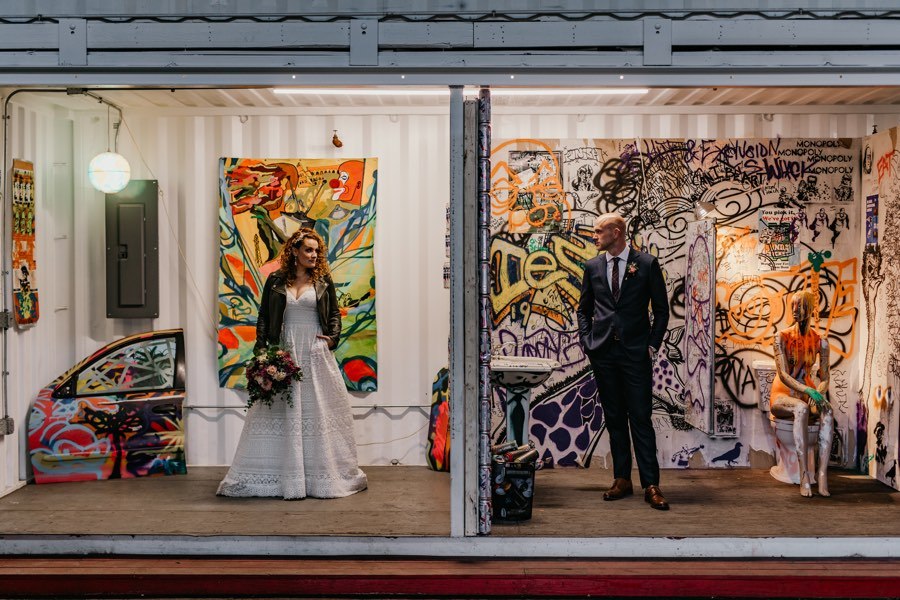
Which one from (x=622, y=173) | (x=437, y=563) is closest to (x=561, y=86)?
(x=622, y=173)

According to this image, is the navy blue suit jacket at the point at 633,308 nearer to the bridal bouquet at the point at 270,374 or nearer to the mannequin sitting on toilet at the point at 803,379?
the mannequin sitting on toilet at the point at 803,379

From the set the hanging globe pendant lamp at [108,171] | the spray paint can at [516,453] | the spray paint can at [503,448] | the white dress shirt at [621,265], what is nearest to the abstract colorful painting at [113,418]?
the hanging globe pendant lamp at [108,171]

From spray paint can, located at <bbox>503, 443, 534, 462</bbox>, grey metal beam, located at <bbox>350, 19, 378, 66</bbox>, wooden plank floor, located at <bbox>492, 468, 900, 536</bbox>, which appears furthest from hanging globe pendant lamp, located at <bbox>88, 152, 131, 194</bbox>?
wooden plank floor, located at <bbox>492, 468, 900, 536</bbox>

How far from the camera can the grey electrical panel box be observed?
28.4 feet

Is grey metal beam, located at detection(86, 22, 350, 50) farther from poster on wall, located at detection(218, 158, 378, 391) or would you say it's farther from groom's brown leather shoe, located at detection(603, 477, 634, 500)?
groom's brown leather shoe, located at detection(603, 477, 634, 500)

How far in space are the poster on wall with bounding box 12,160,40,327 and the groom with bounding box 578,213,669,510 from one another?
4.47m

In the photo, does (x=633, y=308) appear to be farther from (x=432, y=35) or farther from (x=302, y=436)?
(x=302, y=436)

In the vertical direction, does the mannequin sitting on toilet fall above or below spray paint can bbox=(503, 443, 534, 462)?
above

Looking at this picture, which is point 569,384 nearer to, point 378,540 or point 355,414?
point 355,414

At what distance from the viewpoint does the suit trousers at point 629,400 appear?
7.17 m

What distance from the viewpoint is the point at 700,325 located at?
8375mm

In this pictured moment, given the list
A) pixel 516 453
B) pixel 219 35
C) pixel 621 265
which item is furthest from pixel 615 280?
pixel 219 35

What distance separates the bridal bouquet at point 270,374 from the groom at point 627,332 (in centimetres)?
227

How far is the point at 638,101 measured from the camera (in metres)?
8.52
